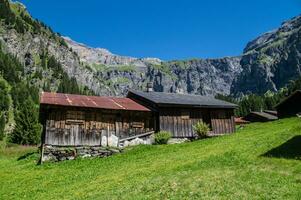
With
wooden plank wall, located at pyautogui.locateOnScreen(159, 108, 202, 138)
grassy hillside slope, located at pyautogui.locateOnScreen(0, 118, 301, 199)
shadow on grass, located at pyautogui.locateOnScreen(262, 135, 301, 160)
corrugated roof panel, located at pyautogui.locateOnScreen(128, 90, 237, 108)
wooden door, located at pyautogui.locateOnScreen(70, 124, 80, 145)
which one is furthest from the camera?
corrugated roof panel, located at pyautogui.locateOnScreen(128, 90, 237, 108)

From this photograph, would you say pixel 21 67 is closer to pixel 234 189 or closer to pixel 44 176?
pixel 44 176

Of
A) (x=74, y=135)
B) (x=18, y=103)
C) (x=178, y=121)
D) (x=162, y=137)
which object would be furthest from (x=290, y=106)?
(x=18, y=103)

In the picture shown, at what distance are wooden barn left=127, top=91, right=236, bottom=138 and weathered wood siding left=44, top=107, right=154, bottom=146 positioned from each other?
2732mm

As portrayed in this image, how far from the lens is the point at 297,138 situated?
2864 cm

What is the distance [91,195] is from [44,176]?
9304mm

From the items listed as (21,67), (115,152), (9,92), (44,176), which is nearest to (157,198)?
(44,176)

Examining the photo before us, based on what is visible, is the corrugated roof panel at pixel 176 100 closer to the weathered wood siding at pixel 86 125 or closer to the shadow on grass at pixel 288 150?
the weathered wood siding at pixel 86 125

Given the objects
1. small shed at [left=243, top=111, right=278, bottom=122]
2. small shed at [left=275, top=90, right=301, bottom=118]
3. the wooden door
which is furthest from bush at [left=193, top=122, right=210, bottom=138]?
small shed at [left=243, top=111, right=278, bottom=122]

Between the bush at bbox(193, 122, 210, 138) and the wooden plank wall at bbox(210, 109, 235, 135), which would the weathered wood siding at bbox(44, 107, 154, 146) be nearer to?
the bush at bbox(193, 122, 210, 138)

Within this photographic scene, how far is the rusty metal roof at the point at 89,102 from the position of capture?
3745 centimetres

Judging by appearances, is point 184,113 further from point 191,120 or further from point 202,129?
point 202,129

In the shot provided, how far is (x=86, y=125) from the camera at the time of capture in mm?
38156

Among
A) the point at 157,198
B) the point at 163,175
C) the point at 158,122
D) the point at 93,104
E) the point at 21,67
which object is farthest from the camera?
the point at 21,67

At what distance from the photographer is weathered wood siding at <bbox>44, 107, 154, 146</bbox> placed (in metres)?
36.5
